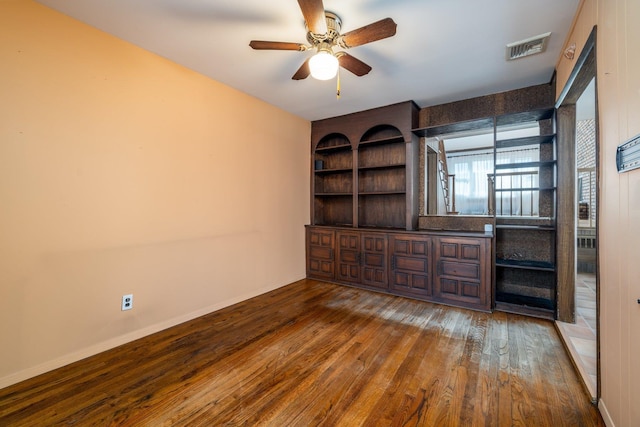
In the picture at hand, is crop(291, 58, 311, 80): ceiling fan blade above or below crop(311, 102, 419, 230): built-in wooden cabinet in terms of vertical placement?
above

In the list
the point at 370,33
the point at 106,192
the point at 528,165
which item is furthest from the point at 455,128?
the point at 106,192

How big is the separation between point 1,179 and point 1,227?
1.06 feet

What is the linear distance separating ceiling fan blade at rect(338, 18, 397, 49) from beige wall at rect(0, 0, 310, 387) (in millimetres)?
1842

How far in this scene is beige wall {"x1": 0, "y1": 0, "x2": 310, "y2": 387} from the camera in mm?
1879

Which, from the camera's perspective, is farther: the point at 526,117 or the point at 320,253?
the point at 320,253

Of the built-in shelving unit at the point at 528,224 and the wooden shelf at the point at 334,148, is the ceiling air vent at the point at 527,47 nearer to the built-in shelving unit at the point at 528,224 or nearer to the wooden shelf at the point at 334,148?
the built-in shelving unit at the point at 528,224

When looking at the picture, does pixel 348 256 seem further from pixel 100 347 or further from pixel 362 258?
pixel 100 347

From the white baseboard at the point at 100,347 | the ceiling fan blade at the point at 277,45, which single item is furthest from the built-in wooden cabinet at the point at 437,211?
the ceiling fan blade at the point at 277,45

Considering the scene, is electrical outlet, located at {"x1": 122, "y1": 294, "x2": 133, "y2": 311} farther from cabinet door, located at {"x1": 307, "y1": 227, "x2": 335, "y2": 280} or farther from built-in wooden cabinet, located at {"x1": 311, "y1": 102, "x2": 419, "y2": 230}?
built-in wooden cabinet, located at {"x1": 311, "y1": 102, "x2": 419, "y2": 230}

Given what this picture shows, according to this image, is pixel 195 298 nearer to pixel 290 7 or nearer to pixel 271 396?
pixel 271 396

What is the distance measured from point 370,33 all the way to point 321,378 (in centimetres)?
246

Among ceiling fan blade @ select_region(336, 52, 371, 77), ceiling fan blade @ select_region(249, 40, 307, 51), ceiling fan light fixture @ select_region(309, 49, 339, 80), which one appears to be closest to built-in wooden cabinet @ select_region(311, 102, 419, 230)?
ceiling fan blade @ select_region(336, 52, 371, 77)

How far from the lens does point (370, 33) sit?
1.87 metres

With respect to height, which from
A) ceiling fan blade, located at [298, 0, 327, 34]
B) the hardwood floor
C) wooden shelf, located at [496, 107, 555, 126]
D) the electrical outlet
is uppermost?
ceiling fan blade, located at [298, 0, 327, 34]
